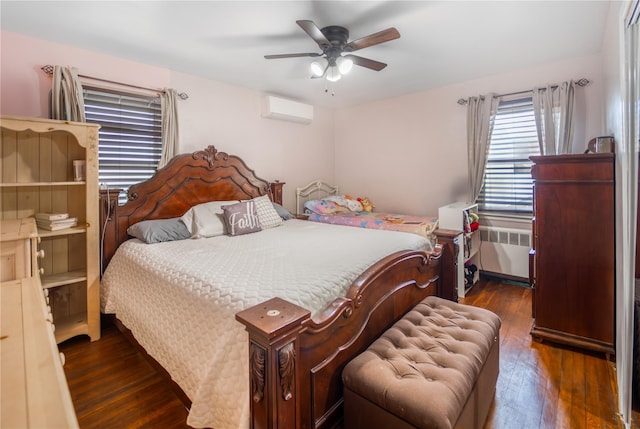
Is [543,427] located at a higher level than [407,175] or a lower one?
lower

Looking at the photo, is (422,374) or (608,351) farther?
(608,351)

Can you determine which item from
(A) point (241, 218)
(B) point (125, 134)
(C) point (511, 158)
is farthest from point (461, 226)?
(B) point (125, 134)

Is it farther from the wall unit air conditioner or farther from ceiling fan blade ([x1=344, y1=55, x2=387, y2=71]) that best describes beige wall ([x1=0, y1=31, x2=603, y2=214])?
ceiling fan blade ([x1=344, y1=55, x2=387, y2=71])

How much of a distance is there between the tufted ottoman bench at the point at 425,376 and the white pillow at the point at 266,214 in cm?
196

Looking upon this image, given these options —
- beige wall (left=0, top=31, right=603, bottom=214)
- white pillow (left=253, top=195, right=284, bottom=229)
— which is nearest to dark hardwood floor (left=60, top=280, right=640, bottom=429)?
white pillow (left=253, top=195, right=284, bottom=229)

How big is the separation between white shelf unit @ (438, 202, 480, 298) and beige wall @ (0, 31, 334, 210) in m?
2.16

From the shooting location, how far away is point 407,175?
448 centimetres

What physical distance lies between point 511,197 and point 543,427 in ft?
8.95

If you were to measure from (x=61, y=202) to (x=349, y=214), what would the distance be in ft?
10.0

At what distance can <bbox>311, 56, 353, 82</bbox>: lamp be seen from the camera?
7.96 feet

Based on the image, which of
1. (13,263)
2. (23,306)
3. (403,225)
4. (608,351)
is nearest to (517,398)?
(608,351)

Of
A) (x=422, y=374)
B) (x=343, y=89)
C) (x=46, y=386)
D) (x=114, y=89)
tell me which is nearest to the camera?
(x=46, y=386)

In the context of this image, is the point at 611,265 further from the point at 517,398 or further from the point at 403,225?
the point at 403,225

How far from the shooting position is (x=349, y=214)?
425 centimetres
